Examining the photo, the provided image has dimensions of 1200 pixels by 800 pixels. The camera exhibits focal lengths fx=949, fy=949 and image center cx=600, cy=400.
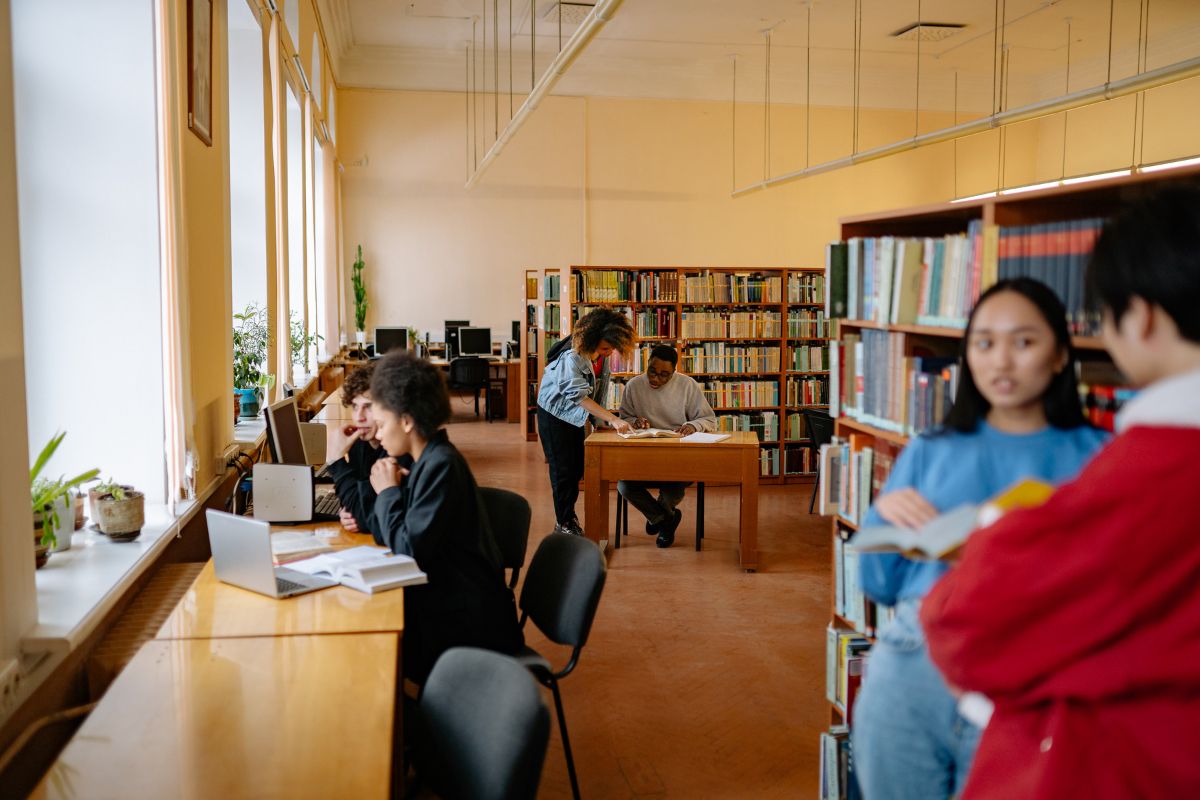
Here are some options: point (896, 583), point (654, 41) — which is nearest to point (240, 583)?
point (896, 583)

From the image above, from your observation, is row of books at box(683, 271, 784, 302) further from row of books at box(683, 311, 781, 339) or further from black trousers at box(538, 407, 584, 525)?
black trousers at box(538, 407, 584, 525)

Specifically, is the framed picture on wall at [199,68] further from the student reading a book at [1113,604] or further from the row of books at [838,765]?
the student reading a book at [1113,604]

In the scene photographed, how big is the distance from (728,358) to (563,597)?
6.18m

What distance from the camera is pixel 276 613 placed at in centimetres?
263

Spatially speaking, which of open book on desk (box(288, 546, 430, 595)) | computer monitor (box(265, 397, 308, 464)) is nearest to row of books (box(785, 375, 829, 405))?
computer monitor (box(265, 397, 308, 464))

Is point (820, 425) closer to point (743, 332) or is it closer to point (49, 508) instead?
point (743, 332)

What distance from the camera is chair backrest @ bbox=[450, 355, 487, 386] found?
1235cm

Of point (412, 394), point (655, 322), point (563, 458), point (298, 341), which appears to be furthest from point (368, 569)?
point (655, 322)

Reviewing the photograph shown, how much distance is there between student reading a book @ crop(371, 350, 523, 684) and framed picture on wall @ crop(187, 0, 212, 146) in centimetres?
155

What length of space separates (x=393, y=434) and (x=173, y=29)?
1783mm

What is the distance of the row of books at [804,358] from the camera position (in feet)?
30.1

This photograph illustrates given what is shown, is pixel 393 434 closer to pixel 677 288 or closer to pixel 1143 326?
pixel 1143 326

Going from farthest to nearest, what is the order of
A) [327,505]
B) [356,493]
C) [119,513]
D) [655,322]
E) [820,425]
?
1. [655,322]
2. [820,425]
3. [327,505]
4. [356,493]
5. [119,513]

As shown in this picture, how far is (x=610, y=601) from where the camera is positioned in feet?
17.5
